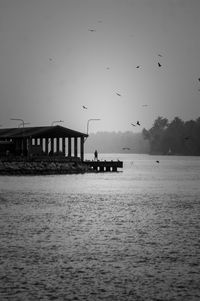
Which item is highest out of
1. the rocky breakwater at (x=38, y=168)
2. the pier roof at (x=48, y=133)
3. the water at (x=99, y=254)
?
the pier roof at (x=48, y=133)

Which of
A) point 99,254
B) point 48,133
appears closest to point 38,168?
point 48,133

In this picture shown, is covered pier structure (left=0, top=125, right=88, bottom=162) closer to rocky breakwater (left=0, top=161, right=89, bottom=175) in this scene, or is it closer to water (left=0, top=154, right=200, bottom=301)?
rocky breakwater (left=0, top=161, right=89, bottom=175)

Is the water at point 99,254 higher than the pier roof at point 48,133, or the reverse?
the pier roof at point 48,133

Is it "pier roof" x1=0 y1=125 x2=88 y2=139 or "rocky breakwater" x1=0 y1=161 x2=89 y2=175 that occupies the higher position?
"pier roof" x1=0 y1=125 x2=88 y2=139

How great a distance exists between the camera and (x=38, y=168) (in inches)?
3260

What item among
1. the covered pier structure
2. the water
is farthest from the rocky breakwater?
the water

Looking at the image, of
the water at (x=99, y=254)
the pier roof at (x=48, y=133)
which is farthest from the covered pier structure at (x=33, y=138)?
the water at (x=99, y=254)

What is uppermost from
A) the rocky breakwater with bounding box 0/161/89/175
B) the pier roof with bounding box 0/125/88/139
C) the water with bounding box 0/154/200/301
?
the pier roof with bounding box 0/125/88/139

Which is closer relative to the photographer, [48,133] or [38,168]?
[38,168]

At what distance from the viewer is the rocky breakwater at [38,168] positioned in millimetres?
80250

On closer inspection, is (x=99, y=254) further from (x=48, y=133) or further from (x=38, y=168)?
(x=48, y=133)

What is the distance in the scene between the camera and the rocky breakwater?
263ft

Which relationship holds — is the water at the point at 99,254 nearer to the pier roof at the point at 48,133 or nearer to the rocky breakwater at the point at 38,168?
the rocky breakwater at the point at 38,168

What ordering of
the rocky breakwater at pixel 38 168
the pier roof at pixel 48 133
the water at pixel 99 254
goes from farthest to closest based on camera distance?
the pier roof at pixel 48 133 < the rocky breakwater at pixel 38 168 < the water at pixel 99 254
